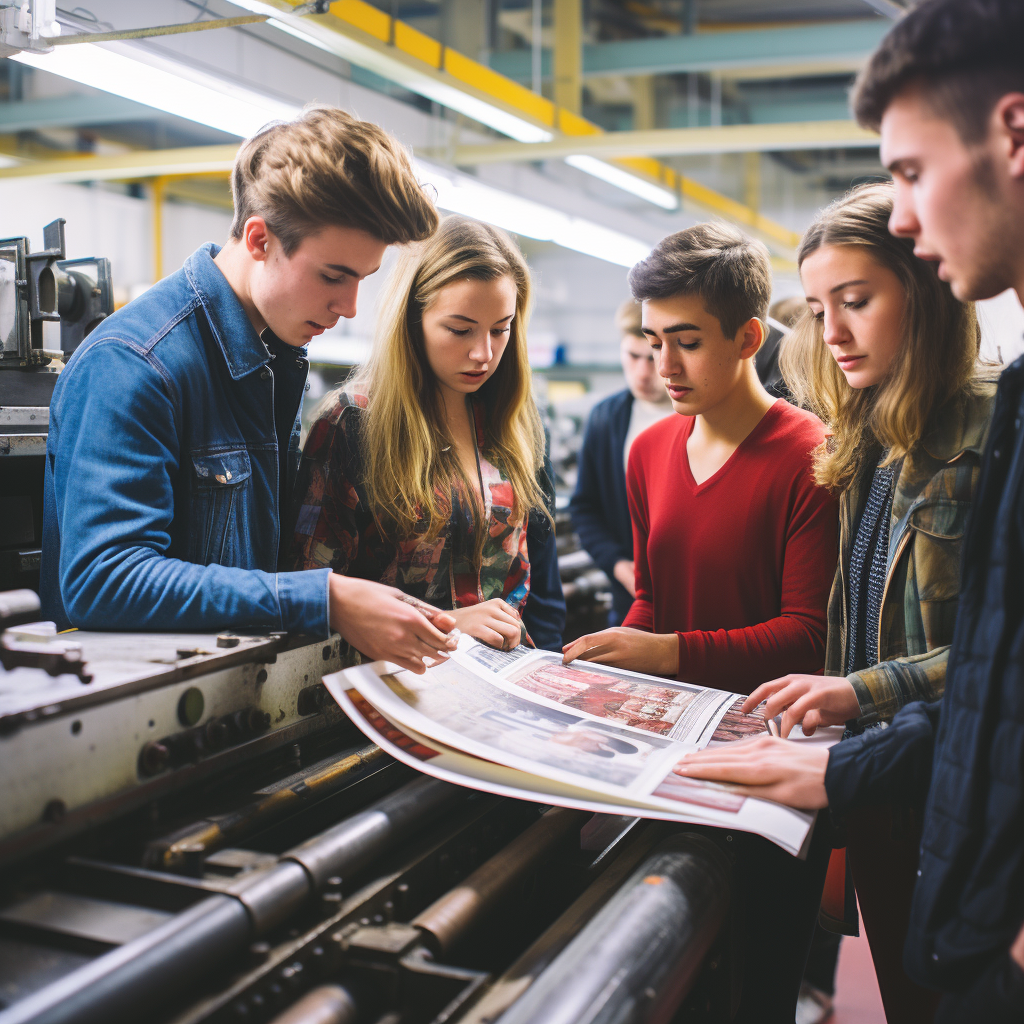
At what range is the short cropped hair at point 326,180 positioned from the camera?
1.07 metres

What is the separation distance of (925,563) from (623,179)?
Answer: 4.17 meters

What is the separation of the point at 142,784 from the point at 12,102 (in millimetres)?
5453

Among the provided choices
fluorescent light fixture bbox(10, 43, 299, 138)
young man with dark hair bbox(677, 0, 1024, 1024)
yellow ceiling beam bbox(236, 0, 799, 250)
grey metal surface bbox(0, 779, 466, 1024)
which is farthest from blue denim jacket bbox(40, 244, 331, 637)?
yellow ceiling beam bbox(236, 0, 799, 250)

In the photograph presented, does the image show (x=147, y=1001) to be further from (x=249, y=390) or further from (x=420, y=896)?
(x=249, y=390)

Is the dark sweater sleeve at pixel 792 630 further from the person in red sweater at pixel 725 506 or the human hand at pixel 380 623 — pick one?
the human hand at pixel 380 623

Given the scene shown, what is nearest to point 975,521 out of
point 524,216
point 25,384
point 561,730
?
point 561,730

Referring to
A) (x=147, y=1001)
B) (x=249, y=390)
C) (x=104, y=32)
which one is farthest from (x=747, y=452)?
(x=104, y=32)

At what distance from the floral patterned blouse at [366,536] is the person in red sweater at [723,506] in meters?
0.26

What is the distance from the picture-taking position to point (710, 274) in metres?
1.35

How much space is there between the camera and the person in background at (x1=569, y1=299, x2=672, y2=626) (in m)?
2.62

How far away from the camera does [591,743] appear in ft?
2.97

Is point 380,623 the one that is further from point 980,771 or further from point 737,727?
point 980,771

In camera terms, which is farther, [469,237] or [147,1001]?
[469,237]

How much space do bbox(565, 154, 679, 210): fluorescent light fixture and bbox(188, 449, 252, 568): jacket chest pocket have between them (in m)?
3.40
